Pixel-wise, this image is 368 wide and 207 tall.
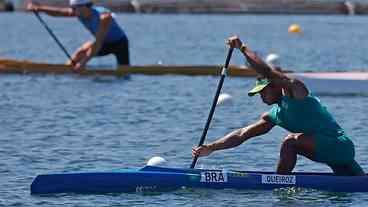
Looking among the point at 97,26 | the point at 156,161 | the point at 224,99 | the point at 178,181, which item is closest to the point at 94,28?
the point at 97,26

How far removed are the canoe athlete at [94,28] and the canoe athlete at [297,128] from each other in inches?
451

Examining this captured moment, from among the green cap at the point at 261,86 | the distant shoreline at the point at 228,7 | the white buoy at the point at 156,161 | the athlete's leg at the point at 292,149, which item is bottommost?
the distant shoreline at the point at 228,7

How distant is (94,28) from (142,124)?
5.46 meters

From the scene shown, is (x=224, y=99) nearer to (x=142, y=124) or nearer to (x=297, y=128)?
(x=142, y=124)

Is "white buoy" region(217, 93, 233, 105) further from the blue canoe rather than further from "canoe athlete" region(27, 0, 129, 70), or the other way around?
the blue canoe

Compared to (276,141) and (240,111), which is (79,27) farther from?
(276,141)

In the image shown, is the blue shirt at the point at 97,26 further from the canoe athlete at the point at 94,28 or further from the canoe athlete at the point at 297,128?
the canoe athlete at the point at 297,128

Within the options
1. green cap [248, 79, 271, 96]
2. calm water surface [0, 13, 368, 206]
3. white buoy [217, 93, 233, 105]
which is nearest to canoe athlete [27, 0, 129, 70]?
calm water surface [0, 13, 368, 206]

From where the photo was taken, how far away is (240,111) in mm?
21891

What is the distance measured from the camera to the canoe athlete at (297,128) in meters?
13.0

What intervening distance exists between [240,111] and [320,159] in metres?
8.44

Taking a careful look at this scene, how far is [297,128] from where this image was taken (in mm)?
13328

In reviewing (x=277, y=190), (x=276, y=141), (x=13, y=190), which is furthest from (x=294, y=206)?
(x=276, y=141)

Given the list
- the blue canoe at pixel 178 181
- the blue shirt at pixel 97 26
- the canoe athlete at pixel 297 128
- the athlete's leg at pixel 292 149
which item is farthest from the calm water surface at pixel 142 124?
the blue shirt at pixel 97 26
